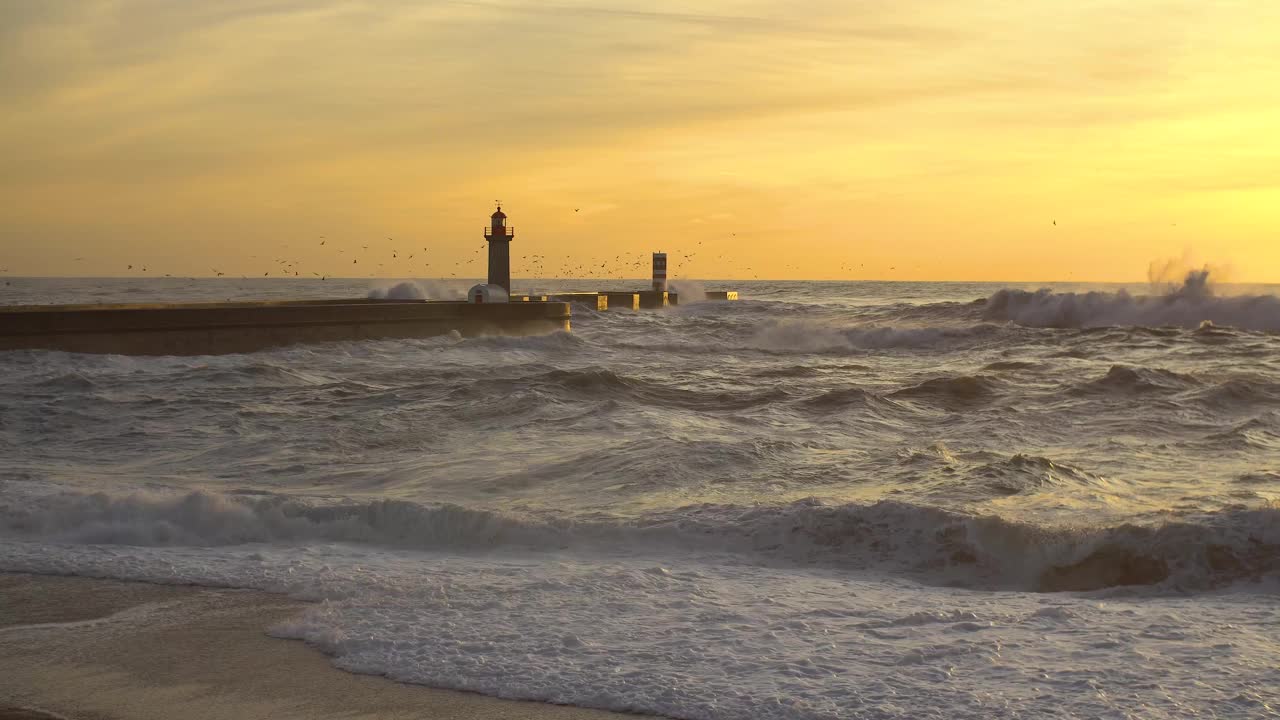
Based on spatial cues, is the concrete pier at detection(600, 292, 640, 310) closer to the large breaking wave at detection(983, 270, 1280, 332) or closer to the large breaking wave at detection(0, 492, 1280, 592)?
the large breaking wave at detection(983, 270, 1280, 332)

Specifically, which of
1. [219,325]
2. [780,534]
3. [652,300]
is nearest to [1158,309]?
[652,300]

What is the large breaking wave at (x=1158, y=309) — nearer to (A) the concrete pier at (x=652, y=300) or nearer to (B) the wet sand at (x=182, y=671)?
(A) the concrete pier at (x=652, y=300)

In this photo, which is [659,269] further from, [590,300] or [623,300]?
[590,300]

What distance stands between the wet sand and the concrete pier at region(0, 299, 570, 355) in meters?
12.7

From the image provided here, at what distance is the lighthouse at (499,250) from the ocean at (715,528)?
53.8 ft

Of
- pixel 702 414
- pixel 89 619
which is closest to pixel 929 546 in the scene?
pixel 89 619

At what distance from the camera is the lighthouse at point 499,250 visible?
3008 centimetres

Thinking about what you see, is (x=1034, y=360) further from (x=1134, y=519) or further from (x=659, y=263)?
(x=659, y=263)

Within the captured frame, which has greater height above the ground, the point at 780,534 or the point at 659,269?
the point at 659,269

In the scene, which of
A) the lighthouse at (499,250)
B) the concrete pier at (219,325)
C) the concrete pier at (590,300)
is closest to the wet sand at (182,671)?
the concrete pier at (219,325)

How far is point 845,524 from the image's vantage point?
236 inches

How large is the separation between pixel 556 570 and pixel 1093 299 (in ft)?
93.7

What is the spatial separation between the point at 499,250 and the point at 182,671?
26.8m

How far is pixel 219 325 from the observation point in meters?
18.0
